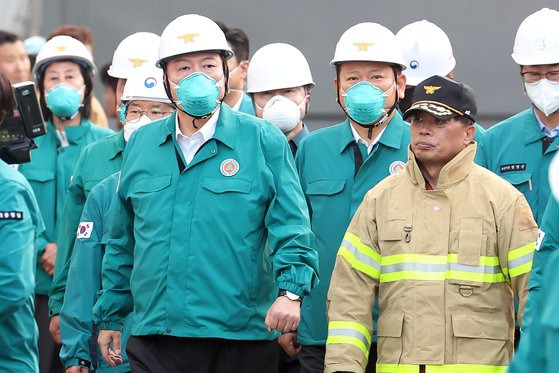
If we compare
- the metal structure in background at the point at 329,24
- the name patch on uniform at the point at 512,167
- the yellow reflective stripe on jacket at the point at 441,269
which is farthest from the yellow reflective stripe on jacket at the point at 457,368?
the metal structure in background at the point at 329,24

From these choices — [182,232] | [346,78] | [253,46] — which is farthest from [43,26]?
[182,232]

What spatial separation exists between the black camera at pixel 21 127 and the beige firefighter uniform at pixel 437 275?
7.50 ft

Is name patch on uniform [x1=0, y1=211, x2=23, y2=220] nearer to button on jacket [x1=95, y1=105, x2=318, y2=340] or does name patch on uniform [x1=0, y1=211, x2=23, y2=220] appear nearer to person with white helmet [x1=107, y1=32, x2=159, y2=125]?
button on jacket [x1=95, y1=105, x2=318, y2=340]

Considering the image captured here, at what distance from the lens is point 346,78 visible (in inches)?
298

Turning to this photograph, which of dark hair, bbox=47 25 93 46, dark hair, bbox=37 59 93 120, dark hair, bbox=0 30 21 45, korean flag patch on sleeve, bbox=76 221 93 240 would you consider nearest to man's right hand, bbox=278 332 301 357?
korean flag patch on sleeve, bbox=76 221 93 240

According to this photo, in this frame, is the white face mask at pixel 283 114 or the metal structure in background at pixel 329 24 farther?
the metal structure in background at pixel 329 24

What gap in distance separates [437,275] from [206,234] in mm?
1020

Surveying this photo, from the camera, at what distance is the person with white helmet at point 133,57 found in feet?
28.4

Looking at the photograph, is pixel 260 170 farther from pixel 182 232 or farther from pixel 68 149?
pixel 68 149

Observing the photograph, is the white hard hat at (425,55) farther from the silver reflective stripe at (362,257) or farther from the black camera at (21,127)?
the silver reflective stripe at (362,257)

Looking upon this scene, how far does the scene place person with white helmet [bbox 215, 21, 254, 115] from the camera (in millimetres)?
9625

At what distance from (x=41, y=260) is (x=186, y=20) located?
9.46 ft

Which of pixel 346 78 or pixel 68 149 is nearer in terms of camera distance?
pixel 346 78

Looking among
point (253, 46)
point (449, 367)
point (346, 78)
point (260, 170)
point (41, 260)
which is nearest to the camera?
point (449, 367)
